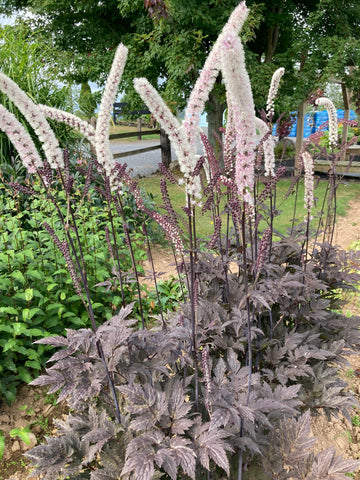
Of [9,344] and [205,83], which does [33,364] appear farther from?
[205,83]

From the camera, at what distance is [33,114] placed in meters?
1.38

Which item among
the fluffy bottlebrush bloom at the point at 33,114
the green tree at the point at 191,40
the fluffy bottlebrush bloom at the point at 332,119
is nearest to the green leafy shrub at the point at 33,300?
the fluffy bottlebrush bloom at the point at 33,114

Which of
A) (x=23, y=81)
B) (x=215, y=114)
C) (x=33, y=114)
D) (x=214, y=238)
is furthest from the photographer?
(x=215, y=114)

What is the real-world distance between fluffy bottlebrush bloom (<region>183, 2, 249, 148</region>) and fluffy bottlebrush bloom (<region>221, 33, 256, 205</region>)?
122 mm

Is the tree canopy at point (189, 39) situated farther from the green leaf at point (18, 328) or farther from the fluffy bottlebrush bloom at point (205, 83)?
the fluffy bottlebrush bloom at point (205, 83)

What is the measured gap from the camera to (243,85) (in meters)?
1.06

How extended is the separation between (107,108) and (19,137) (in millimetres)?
382

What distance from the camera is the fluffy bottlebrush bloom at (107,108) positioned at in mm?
1490

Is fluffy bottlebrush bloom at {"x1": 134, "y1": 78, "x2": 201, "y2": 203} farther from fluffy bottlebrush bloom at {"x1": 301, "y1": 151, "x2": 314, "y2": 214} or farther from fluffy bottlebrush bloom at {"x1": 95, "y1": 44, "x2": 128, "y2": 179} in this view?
fluffy bottlebrush bloom at {"x1": 301, "y1": 151, "x2": 314, "y2": 214}

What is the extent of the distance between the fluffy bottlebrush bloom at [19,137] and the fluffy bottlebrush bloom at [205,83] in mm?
614

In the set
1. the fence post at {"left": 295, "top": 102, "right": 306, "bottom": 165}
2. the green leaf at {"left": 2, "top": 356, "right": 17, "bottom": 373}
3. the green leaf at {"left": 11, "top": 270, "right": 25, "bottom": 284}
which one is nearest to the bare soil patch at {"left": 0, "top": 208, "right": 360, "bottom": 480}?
the green leaf at {"left": 2, "top": 356, "right": 17, "bottom": 373}

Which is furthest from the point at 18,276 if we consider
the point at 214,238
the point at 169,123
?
the point at 169,123

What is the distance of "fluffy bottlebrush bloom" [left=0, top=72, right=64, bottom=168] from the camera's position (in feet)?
4.24

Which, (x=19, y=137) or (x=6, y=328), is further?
(x=6, y=328)
